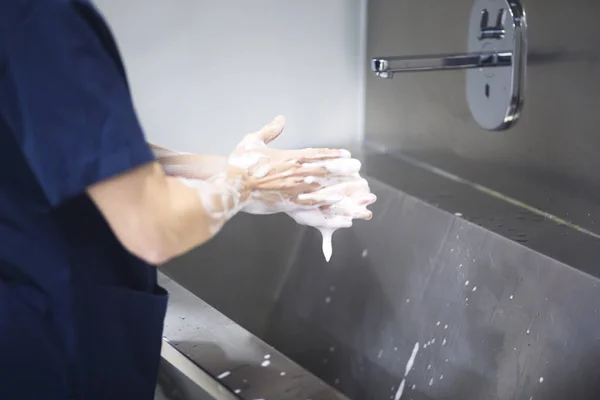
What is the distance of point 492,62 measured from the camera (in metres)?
0.89

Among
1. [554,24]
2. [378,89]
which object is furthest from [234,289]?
[554,24]

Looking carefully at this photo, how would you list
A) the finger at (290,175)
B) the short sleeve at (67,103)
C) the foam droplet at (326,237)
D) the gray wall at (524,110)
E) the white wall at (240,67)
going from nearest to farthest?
the short sleeve at (67,103)
the finger at (290,175)
the foam droplet at (326,237)
the gray wall at (524,110)
the white wall at (240,67)

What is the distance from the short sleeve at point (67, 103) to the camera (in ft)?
1.47

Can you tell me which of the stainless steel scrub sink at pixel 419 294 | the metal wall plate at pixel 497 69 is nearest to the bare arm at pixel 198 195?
the stainless steel scrub sink at pixel 419 294

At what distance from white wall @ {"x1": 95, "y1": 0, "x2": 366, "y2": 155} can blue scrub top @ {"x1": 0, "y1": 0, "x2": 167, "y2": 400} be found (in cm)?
51

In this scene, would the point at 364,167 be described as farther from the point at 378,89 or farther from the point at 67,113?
the point at 67,113

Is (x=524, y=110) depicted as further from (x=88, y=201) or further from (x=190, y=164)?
(x=88, y=201)

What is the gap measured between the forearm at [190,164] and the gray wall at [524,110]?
0.43 meters

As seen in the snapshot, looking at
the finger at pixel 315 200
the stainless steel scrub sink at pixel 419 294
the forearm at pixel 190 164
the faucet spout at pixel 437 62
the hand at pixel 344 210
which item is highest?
the faucet spout at pixel 437 62

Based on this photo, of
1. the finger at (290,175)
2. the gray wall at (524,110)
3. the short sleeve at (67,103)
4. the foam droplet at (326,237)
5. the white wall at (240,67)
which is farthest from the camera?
the white wall at (240,67)

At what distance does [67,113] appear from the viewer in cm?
45

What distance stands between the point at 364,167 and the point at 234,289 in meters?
0.28

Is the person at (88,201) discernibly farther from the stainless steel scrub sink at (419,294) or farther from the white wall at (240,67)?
the white wall at (240,67)

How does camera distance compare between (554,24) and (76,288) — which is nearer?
(76,288)
